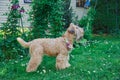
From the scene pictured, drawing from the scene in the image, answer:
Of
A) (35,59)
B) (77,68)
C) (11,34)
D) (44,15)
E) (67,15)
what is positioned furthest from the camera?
(67,15)

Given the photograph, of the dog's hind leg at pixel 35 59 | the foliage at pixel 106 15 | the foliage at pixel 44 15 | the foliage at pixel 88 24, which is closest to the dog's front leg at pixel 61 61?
the dog's hind leg at pixel 35 59

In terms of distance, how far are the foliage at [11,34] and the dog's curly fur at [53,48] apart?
5.09 ft

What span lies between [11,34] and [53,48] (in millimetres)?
2129

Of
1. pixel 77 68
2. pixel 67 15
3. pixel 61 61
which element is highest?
pixel 67 15

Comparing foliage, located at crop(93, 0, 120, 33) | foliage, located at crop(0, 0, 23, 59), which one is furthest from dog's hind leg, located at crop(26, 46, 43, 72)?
foliage, located at crop(93, 0, 120, 33)

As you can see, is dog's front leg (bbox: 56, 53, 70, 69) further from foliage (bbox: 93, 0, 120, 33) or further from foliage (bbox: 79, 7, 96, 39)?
foliage (bbox: 93, 0, 120, 33)

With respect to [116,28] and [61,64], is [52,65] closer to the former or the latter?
[61,64]

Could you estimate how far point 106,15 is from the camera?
14.5 m


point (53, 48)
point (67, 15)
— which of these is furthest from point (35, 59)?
point (67, 15)

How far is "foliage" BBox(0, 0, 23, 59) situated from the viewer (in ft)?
28.6

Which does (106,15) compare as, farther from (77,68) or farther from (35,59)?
(35,59)

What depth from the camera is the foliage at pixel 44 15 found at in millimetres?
9320

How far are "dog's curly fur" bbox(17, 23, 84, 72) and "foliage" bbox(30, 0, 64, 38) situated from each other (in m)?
2.08

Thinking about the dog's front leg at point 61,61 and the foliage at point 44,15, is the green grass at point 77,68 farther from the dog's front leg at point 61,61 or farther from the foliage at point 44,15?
the foliage at point 44,15
